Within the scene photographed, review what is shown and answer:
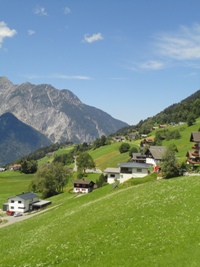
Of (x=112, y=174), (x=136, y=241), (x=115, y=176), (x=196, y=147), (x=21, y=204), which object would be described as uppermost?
(x=196, y=147)

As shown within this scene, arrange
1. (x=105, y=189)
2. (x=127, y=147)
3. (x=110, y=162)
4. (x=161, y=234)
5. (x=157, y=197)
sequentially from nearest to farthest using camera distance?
(x=161, y=234), (x=157, y=197), (x=105, y=189), (x=110, y=162), (x=127, y=147)

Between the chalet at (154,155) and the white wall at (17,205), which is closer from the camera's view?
the white wall at (17,205)

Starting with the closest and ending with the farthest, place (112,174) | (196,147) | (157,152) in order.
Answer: (196,147), (112,174), (157,152)

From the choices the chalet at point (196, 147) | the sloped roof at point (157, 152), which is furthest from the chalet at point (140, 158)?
the chalet at point (196, 147)

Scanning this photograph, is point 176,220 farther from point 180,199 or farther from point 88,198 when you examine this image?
point 88,198

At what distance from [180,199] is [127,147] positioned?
16370 cm

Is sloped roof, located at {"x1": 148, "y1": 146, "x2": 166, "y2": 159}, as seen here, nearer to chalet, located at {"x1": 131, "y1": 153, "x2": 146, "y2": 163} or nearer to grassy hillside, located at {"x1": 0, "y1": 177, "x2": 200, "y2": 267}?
chalet, located at {"x1": 131, "y1": 153, "x2": 146, "y2": 163}

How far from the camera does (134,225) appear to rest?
28188mm

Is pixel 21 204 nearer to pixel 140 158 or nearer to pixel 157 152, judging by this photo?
pixel 157 152

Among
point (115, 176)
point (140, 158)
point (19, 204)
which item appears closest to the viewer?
point (115, 176)

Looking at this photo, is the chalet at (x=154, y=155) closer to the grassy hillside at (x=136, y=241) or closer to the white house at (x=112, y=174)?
the white house at (x=112, y=174)

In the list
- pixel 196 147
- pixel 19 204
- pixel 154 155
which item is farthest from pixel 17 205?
pixel 154 155

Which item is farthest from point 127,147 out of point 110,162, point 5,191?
point 5,191

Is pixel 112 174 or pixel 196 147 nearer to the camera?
pixel 196 147
